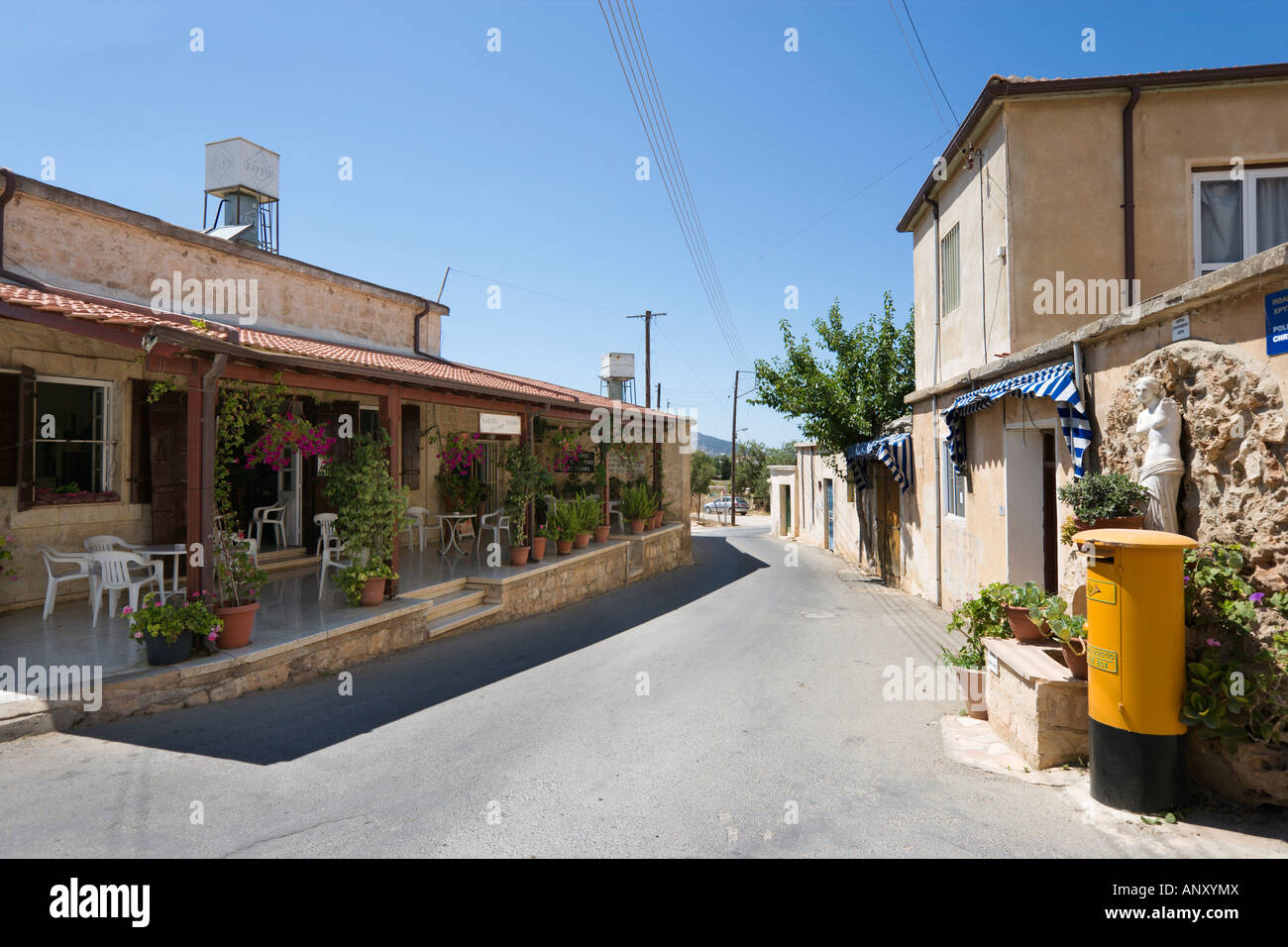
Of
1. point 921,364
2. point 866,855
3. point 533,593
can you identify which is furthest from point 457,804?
point 921,364

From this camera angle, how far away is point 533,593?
1023 centimetres

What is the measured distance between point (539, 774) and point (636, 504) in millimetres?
11209

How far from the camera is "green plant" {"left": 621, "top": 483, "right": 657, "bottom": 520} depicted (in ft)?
50.6

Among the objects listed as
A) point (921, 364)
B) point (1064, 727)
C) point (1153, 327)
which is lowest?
point (1064, 727)

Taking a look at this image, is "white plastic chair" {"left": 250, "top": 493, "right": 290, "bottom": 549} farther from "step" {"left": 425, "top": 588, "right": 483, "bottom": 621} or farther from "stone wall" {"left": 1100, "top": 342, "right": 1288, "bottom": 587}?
"stone wall" {"left": 1100, "top": 342, "right": 1288, "bottom": 587}

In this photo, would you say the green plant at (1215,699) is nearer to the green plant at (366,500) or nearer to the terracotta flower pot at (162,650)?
the terracotta flower pot at (162,650)

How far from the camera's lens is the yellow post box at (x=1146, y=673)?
356 centimetres

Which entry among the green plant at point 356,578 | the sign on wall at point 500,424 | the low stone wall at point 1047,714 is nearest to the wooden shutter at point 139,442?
the green plant at point 356,578

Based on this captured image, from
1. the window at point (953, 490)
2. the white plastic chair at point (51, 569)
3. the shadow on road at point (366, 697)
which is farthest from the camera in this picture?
the window at point (953, 490)

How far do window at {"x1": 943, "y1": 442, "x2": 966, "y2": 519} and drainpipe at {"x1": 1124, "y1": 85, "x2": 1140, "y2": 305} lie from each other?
3.01 meters

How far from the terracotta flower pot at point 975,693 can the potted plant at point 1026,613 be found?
0.46 metres

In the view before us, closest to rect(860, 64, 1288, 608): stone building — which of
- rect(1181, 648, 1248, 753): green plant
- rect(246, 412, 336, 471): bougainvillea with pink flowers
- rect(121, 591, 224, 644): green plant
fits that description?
rect(1181, 648, 1248, 753): green plant

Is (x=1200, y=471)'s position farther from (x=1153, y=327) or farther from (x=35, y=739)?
(x=35, y=739)
